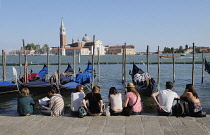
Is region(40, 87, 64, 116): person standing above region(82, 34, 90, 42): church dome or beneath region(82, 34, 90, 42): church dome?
beneath

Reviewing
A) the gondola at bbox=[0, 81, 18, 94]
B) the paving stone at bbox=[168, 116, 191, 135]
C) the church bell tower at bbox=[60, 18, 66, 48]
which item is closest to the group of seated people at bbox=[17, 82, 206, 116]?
the paving stone at bbox=[168, 116, 191, 135]

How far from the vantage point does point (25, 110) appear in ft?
17.0

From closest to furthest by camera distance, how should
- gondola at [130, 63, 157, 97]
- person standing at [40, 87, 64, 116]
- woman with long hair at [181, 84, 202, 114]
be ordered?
woman with long hair at [181, 84, 202, 114]
person standing at [40, 87, 64, 116]
gondola at [130, 63, 157, 97]

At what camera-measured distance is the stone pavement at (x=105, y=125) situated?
4.11 metres

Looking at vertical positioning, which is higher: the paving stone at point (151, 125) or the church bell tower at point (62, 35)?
the church bell tower at point (62, 35)

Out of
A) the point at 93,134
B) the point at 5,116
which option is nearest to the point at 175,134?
the point at 93,134

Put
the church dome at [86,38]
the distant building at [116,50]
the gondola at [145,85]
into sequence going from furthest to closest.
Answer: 1. the church dome at [86,38]
2. the distant building at [116,50]
3. the gondola at [145,85]

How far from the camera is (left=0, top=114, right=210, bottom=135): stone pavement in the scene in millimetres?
4105

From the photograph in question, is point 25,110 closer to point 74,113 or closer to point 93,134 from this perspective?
point 74,113

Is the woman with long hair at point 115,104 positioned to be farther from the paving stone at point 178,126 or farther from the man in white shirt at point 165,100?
the paving stone at point 178,126

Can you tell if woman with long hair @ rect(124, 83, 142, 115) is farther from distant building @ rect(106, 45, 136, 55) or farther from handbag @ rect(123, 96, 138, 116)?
distant building @ rect(106, 45, 136, 55)

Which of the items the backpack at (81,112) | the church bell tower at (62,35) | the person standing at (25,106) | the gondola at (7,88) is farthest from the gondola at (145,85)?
the church bell tower at (62,35)

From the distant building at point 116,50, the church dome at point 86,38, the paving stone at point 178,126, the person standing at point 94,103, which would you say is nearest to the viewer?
the paving stone at point 178,126

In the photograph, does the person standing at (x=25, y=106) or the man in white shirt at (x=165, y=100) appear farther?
the person standing at (x=25, y=106)
